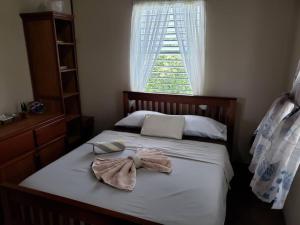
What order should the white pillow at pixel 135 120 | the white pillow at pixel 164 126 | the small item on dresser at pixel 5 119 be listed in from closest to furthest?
the small item on dresser at pixel 5 119 < the white pillow at pixel 164 126 < the white pillow at pixel 135 120

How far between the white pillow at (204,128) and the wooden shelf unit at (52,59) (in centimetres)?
155

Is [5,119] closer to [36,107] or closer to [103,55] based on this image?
[36,107]

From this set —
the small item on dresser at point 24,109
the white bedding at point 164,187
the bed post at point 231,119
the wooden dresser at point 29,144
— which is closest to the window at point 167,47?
the bed post at point 231,119

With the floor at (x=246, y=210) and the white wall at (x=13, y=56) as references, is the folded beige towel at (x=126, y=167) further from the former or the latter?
the white wall at (x=13, y=56)

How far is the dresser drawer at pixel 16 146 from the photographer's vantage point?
6.94ft

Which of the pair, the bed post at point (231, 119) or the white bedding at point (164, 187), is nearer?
the white bedding at point (164, 187)

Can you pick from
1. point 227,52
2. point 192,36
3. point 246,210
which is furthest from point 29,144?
point 227,52

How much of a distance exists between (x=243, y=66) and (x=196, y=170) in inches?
55.3

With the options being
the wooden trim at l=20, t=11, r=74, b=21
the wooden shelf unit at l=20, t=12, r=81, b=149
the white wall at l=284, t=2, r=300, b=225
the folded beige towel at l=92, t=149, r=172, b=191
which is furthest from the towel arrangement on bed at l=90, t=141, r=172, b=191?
the wooden trim at l=20, t=11, r=74, b=21

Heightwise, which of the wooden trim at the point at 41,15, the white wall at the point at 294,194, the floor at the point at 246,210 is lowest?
the floor at the point at 246,210

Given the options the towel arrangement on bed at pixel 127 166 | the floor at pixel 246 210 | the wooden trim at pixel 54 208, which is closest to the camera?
the wooden trim at pixel 54 208

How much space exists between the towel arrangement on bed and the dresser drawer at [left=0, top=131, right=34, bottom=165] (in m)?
0.82

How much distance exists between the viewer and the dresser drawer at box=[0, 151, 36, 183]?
215cm

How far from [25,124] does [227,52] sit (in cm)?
228
